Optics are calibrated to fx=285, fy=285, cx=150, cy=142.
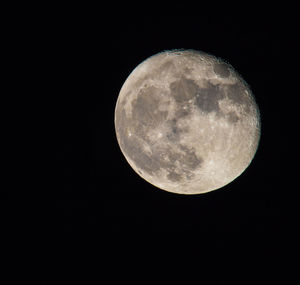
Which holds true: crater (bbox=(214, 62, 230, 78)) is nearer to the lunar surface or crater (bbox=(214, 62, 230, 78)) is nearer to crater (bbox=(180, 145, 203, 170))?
the lunar surface

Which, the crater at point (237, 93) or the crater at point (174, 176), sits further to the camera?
the crater at point (174, 176)

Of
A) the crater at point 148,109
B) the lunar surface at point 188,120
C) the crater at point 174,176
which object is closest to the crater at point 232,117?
the lunar surface at point 188,120

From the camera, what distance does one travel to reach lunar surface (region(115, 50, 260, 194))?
3.00 meters

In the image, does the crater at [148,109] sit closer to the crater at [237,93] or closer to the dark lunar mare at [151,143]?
the dark lunar mare at [151,143]

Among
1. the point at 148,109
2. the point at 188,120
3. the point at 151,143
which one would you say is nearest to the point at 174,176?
the point at 151,143

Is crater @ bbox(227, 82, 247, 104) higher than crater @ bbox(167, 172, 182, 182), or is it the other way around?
crater @ bbox(227, 82, 247, 104)

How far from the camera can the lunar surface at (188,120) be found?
3002mm

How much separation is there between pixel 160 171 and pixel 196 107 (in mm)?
876

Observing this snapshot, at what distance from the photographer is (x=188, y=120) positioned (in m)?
2.99

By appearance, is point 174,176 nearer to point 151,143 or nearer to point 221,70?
point 151,143

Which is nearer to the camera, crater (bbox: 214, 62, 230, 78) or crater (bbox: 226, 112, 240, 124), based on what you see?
crater (bbox: 226, 112, 240, 124)

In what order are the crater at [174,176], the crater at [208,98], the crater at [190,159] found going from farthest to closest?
the crater at [174,176]
the crater at [190,159]
the crater at [208,98]

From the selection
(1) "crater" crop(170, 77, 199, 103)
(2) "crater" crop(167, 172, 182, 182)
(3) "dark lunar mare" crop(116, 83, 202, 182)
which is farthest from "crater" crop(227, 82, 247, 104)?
(2) "crater" crop(167, 172, 182, 182)

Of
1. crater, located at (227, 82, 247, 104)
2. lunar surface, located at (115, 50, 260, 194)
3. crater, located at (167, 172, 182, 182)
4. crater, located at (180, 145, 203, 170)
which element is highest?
crater, located at (227, 82, 247, 104)
